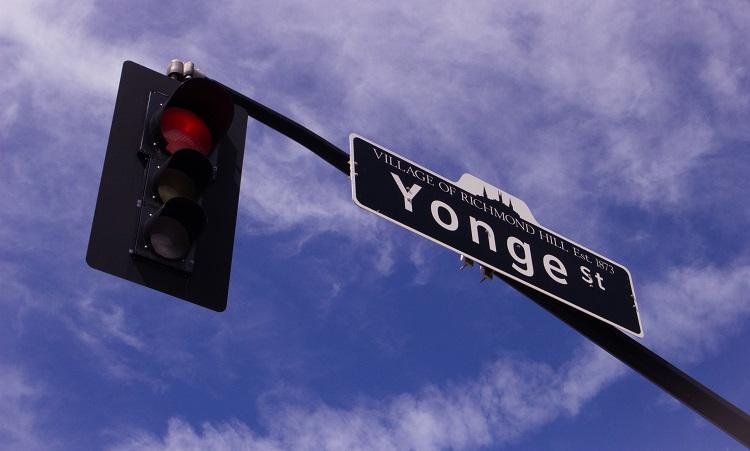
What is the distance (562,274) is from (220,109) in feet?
6.28

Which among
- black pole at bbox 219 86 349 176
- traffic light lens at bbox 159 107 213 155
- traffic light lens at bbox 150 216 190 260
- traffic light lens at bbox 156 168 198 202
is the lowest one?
traffic light lens at bbox 150 216 190 260

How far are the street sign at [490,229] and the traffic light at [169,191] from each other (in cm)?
69

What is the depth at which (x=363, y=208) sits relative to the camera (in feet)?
14.3

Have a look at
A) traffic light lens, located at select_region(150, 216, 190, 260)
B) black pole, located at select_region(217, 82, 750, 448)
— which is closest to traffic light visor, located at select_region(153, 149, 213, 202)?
traffic light lens, located at select_region(150, 216, 190, 260)

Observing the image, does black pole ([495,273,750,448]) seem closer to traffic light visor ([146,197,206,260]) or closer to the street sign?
the street sign

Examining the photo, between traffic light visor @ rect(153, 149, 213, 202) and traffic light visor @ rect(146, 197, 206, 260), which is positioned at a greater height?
traffic light visor @ rect(153, 149, 213, 202)

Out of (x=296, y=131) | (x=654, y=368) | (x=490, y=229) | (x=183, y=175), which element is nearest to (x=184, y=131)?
(x=183, y=175)

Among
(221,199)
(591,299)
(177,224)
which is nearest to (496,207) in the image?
(591,299)

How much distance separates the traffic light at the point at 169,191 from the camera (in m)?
3.72

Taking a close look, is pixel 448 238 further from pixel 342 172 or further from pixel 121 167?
pixel 121 167

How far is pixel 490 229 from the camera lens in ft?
15.6

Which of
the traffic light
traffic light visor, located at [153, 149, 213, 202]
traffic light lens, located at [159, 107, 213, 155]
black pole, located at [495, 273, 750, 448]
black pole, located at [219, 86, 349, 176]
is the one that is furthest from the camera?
black pole, located at [219, 86, 349, 176]

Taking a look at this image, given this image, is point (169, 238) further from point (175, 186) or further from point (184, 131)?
point (184, 131)

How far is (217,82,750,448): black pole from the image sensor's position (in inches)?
175
